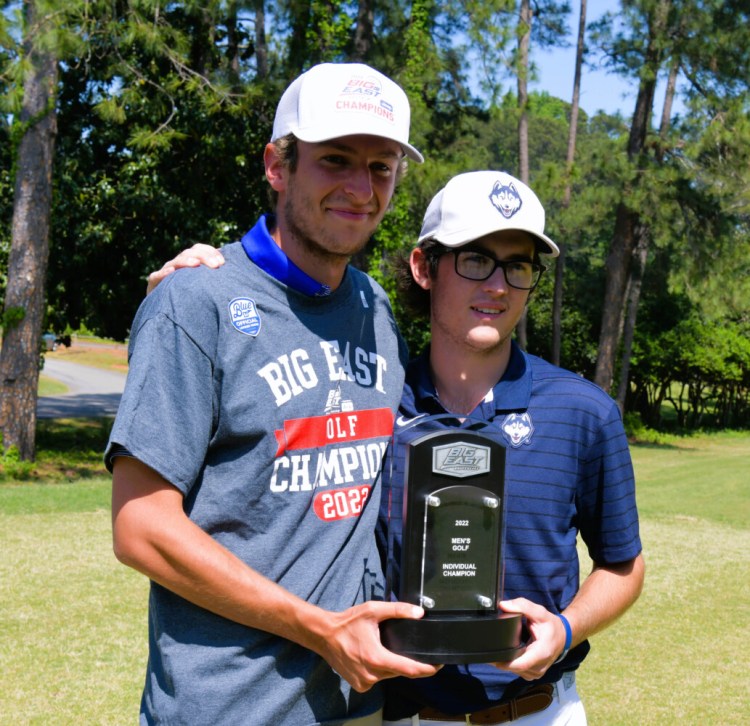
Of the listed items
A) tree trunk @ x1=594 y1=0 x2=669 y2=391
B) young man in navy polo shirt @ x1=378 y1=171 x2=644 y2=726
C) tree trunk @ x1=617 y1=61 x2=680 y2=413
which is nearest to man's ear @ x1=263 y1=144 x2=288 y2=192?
young man in navy polo shirt @ x1=378 y1=171 x2=644 y2=726

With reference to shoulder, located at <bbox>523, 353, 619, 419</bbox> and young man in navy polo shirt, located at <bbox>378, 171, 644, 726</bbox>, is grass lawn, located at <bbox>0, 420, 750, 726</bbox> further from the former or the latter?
shoulder, located at <bbox>523, 353, 619, 419</bbox>

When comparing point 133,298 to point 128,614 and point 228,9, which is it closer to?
point 228,9

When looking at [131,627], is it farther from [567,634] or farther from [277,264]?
[567,634]

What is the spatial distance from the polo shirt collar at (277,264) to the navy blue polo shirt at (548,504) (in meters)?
0.41

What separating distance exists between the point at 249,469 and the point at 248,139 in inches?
580

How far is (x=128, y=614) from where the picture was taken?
6.36m

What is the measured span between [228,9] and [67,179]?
389 centimetres

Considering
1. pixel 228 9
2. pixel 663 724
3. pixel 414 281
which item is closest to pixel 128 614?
pixel 663 724

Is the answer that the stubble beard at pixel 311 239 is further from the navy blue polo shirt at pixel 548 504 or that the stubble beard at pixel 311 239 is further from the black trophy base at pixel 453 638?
the black trophy base at pixel 453 638

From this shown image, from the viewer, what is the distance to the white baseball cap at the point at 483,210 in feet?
7.23

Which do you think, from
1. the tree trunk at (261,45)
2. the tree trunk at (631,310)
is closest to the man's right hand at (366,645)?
the tree trunk at (261,45)

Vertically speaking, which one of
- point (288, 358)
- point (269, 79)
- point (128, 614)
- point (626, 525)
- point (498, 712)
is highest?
point (269, 79)

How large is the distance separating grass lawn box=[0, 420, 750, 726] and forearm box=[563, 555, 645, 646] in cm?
307

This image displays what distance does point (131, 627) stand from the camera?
→ 6.09 meters
